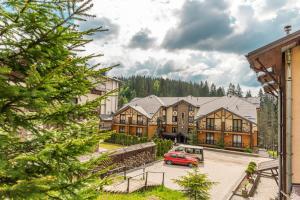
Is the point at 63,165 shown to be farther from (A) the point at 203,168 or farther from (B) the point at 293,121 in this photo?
(A) the point at 203,168

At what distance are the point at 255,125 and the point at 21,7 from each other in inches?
1552

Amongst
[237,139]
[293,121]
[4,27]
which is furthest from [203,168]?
[4,27]

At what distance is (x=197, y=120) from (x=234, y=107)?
693 centimetres

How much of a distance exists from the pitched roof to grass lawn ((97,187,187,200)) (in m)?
26.2

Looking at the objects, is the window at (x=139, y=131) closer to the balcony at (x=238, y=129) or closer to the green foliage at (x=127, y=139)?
the green foliage at (x=127, y=139)

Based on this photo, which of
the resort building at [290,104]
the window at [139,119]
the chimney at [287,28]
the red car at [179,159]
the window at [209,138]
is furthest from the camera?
the window at [139,119]

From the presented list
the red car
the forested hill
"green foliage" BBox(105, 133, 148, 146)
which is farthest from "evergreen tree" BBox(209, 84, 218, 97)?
the red car

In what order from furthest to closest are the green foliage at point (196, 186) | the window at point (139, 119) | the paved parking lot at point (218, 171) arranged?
the window at point (139, 119) < the paved parking lot at point (218, 171) < the green foliage at point (196, 186)

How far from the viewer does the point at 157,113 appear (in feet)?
158

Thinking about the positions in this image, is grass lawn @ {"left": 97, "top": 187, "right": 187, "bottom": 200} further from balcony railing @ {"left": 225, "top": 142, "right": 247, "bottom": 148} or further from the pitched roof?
the pitched roof

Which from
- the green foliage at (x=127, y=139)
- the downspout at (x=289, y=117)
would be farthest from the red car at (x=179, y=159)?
the downspout at (x=289, y=117)

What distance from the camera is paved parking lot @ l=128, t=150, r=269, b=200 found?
61.0 feet

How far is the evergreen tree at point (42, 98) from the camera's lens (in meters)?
2.69

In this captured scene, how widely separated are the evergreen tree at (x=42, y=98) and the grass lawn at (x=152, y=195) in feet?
32.8
